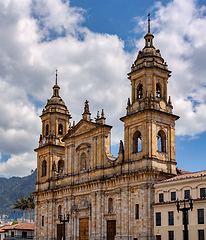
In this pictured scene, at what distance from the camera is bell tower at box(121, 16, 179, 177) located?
168 feet

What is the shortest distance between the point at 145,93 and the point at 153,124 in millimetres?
4197

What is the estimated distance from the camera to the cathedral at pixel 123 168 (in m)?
50.5

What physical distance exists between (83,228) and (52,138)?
18.3 meters

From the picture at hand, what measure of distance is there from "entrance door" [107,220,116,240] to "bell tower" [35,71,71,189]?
18.5 metres

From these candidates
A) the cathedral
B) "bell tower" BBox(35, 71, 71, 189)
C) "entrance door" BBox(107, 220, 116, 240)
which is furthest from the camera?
"bell tower" BBox(35, 71, 71, 189)

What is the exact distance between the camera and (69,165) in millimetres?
64500

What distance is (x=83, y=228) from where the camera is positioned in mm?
59250

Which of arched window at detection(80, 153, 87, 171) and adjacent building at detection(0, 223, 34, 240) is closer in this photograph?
arched window at detection(80, 153, 87, 171)

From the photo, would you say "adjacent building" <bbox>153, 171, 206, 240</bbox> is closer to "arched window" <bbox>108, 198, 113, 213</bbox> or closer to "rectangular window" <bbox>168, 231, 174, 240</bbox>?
"rectangular window" <bbox>168, 231, 174, 240</bbox>

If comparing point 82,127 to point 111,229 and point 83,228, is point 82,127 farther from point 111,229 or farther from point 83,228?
point 111,229

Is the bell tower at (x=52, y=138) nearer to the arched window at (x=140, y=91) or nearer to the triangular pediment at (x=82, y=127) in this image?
the triangular pediment at (x=82, y=127)

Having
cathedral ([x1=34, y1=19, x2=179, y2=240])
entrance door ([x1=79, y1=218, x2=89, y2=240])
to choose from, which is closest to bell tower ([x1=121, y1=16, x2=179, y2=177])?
cathedral ([x1=34, y1=19, x2=179, y2=240])

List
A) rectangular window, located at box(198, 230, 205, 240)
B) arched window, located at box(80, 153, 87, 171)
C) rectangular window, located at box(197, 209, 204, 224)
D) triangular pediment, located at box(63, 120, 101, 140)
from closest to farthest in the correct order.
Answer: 1. rectangular window, located at box(198, 230, 205, 240)
2. rectangular window, located at box(197, 209, 204, 224)
3. triangular pediment, located at box(63, 120, 101, 140)
4. arched window, located at box(80, 153, 87, 171)

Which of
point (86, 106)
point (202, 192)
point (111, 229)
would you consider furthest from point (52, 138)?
point (202, 192)
